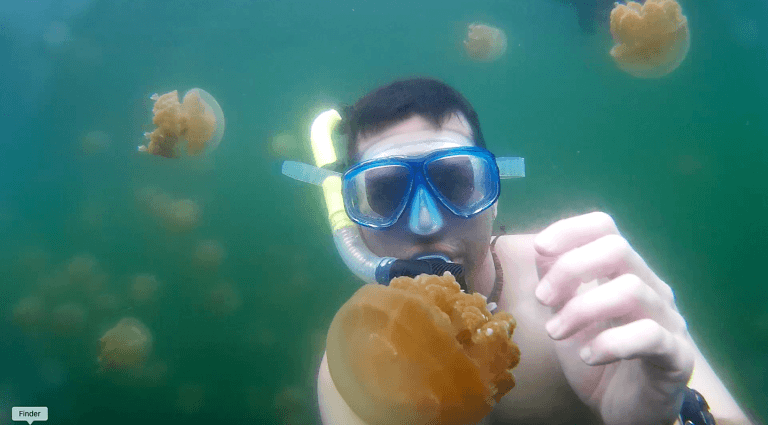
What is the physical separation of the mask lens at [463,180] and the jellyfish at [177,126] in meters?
3.52

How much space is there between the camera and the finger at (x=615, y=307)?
1.13 metres

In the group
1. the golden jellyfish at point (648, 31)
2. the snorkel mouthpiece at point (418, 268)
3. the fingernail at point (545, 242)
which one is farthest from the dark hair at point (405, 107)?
the golden jellyfish at point (648, 31)

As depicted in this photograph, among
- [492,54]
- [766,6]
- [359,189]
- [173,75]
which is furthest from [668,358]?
[766,6]

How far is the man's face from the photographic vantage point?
2.01 meters

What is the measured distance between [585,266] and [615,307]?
0.48ft

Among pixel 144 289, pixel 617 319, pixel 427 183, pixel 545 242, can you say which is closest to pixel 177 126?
pixel 427 183

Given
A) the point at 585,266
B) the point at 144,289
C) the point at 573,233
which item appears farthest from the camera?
the point at 144,289

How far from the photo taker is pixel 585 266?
122 cm

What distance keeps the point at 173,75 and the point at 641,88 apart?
10172 mm

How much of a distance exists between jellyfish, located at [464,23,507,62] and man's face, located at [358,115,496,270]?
19.8ft

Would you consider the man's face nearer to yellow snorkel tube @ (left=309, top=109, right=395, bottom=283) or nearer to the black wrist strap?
yellow snorkel tube @ (left=309, top=109, right=395, bottom=283)

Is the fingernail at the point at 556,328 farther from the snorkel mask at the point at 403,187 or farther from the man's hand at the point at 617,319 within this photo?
the snorkel mask at the point at 403,187

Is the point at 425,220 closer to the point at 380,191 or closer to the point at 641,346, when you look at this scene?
the point at 380,191

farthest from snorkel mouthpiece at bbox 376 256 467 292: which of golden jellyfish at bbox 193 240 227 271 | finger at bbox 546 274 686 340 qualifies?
golden jellyfish at bbox 193 240 227 271
